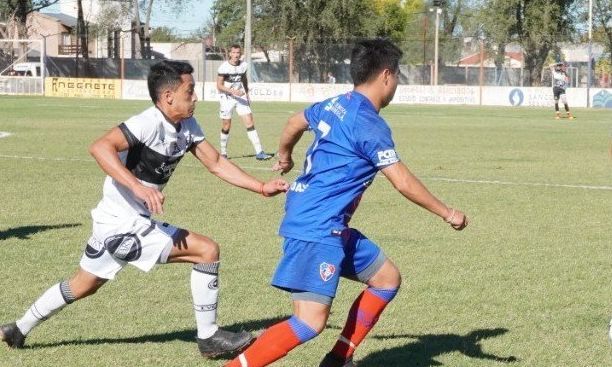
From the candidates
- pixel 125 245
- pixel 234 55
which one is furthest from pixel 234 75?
pixel 125 245

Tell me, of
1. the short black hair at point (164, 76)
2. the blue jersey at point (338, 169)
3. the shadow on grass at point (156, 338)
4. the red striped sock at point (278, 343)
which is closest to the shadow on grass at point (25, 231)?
the shadow on grass at point (156, 338)

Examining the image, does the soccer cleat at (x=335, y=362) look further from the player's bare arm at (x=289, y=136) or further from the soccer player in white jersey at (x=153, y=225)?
the player's bare arm at (x=289, y=136)

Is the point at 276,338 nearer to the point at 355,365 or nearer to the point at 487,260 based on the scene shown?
the point at 355,365

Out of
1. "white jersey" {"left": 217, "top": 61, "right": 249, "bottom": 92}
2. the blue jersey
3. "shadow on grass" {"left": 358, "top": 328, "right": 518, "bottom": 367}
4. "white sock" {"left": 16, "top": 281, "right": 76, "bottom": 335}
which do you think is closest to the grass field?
"shadow on grass" {"left": 358, "top": 328, "right": 518, "bottom": 367}

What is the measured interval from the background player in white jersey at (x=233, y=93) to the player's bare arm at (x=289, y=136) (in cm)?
1359

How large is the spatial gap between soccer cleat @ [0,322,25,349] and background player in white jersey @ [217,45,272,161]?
1326 cm

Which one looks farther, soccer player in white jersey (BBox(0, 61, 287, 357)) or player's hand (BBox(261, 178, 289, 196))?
soccer player in white jersey (BBox(0, 61, 287, 357))

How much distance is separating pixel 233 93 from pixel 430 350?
545 inches

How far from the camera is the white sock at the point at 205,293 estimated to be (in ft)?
19.6

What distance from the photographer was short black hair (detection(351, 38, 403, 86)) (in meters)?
5.11

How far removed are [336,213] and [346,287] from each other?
10.1 ft

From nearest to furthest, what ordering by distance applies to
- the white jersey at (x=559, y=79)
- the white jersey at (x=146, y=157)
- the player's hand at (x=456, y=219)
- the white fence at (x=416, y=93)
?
the player's hand at (x=456, y=219)
the white jersey at (x=146, y=157)
the white jersey at (x=559, y=79)
the white fence at (x=416, y=93)

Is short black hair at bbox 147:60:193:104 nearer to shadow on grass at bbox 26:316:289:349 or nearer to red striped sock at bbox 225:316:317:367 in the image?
shadow on grass at bbox 26:316:289:349

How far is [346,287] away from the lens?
8016mm
